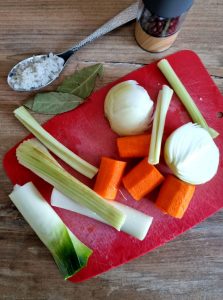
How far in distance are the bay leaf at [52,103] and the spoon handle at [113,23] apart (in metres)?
0.17

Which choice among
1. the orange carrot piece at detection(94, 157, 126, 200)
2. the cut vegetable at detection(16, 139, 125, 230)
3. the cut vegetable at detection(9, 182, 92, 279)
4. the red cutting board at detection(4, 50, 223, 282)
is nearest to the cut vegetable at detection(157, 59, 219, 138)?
the red cutting board at detection(4, 50, 223, 282)

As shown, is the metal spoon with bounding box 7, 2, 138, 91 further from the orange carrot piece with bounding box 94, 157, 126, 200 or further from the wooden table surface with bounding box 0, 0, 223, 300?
the orange carrot piece with bounding box 94, 157, 126, 200

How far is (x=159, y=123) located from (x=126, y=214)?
1.01 feet

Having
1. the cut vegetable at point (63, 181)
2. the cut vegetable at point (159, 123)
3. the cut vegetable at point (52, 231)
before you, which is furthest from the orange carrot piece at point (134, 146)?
the cut vegetable at point (52, 231)

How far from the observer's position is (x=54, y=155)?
1225mm

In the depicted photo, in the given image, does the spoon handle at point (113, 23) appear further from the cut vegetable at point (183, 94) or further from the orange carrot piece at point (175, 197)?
the orange carrot piece at point (175, 197)

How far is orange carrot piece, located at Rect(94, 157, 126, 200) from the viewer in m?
1.16

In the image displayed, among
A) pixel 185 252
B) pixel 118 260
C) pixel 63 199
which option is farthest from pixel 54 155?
pixel 185 252

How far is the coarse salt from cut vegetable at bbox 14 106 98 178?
0.27 feet

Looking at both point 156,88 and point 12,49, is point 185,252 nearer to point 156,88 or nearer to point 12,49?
point 156,88

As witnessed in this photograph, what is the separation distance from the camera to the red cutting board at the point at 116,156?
1.19 metres

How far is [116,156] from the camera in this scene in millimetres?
1225

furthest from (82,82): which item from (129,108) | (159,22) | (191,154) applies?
(191,154)

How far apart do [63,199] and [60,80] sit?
41cm
